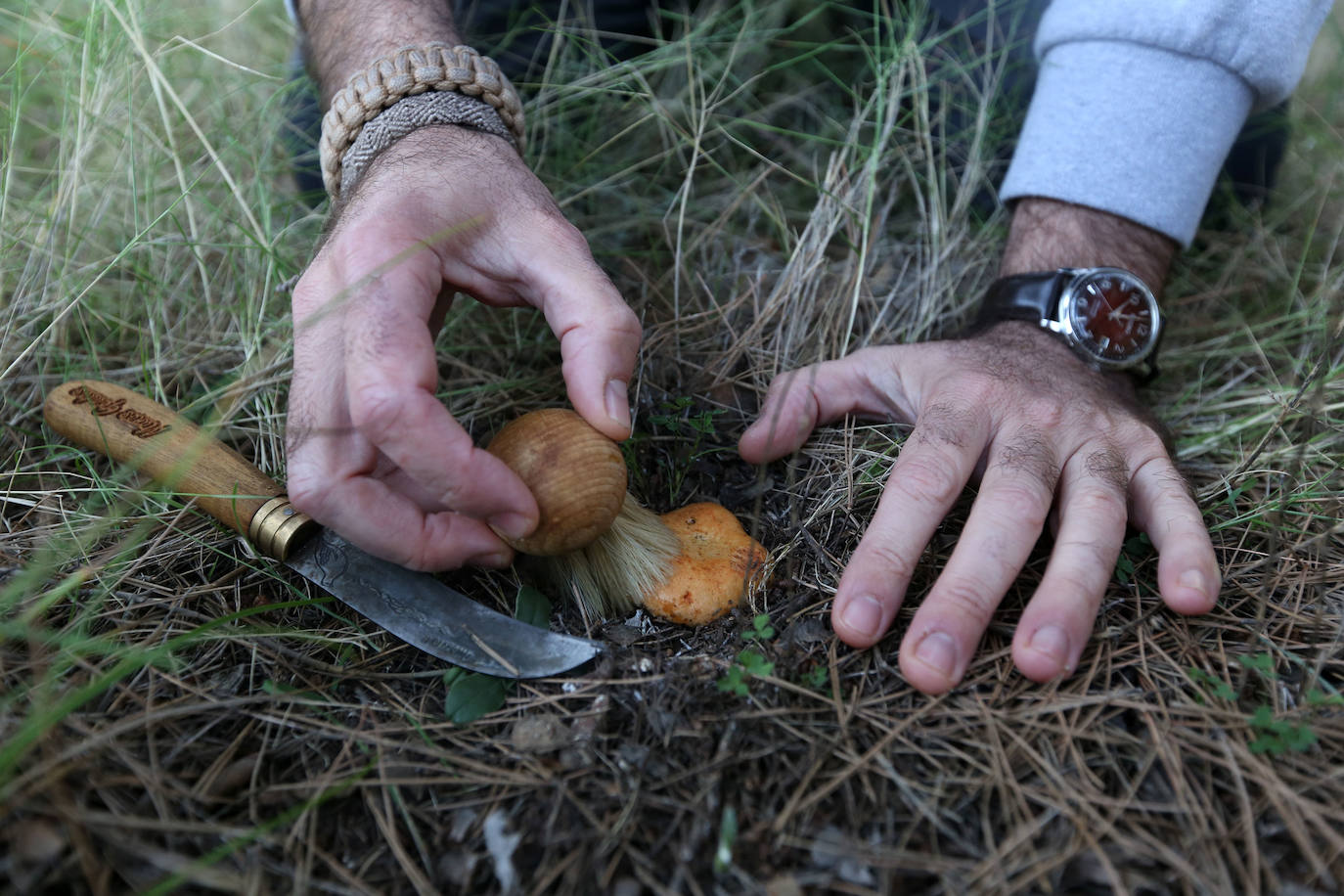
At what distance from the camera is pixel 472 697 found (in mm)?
1656

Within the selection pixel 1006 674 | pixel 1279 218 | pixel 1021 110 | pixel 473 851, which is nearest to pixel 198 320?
pixel 473 851

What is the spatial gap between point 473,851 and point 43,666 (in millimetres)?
915

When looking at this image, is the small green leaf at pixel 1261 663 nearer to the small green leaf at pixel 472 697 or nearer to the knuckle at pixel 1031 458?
the knuckle at pixel 1031 458

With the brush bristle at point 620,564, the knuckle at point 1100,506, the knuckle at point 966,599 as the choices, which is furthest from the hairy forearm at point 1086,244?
the brush bristle at point 620,564

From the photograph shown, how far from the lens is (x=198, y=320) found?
2701mm

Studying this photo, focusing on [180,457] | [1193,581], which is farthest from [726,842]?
[180,457]

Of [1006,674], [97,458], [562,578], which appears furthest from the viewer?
[97,458]

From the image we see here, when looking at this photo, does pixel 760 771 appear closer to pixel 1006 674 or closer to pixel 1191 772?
pixel 1006 674

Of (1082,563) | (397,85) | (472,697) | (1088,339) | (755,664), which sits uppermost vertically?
(397,85)

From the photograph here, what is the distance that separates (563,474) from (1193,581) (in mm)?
1353

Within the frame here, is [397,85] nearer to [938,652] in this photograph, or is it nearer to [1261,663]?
[938,652]

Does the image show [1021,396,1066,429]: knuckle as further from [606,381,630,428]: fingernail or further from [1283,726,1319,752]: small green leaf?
[606,381,630,428]: fingernail

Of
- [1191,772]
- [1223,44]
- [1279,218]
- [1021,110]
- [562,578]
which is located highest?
[1223,44]

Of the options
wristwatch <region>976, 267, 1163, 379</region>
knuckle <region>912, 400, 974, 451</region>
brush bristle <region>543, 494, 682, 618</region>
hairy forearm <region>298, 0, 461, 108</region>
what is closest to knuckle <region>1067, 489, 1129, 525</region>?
knuckle <region>912, 400, 974, 451</region>
